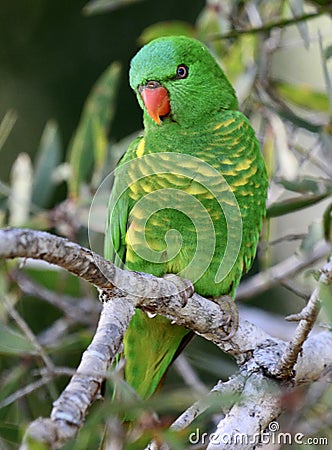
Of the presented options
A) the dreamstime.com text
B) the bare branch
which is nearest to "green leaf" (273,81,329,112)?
the dreamstime.com text

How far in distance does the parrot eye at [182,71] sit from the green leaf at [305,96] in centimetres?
62

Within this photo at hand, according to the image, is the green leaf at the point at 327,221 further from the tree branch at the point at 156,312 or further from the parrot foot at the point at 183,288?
the parrot foot at the point at 183,288

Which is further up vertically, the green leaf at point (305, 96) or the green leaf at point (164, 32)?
the green leaf at point (164, 32)

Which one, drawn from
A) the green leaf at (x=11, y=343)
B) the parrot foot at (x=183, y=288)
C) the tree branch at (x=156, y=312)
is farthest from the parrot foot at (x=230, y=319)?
the green leaf at (x=11, y=343)

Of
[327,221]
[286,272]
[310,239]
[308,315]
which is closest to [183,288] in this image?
[308,315]

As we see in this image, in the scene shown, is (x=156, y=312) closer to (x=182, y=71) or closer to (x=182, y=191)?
(x=182, y=191)

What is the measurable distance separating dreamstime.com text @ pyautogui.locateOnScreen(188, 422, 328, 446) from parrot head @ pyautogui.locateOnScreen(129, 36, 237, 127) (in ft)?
2.27

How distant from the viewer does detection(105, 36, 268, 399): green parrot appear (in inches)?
58.1

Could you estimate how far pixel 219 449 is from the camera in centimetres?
104

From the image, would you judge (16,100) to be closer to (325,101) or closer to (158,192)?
(325,101)

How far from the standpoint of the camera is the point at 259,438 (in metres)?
1.12

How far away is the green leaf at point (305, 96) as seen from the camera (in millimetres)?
2090

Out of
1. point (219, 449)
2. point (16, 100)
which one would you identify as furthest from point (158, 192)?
point (16, 100)

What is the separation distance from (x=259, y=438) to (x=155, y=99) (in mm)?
770
